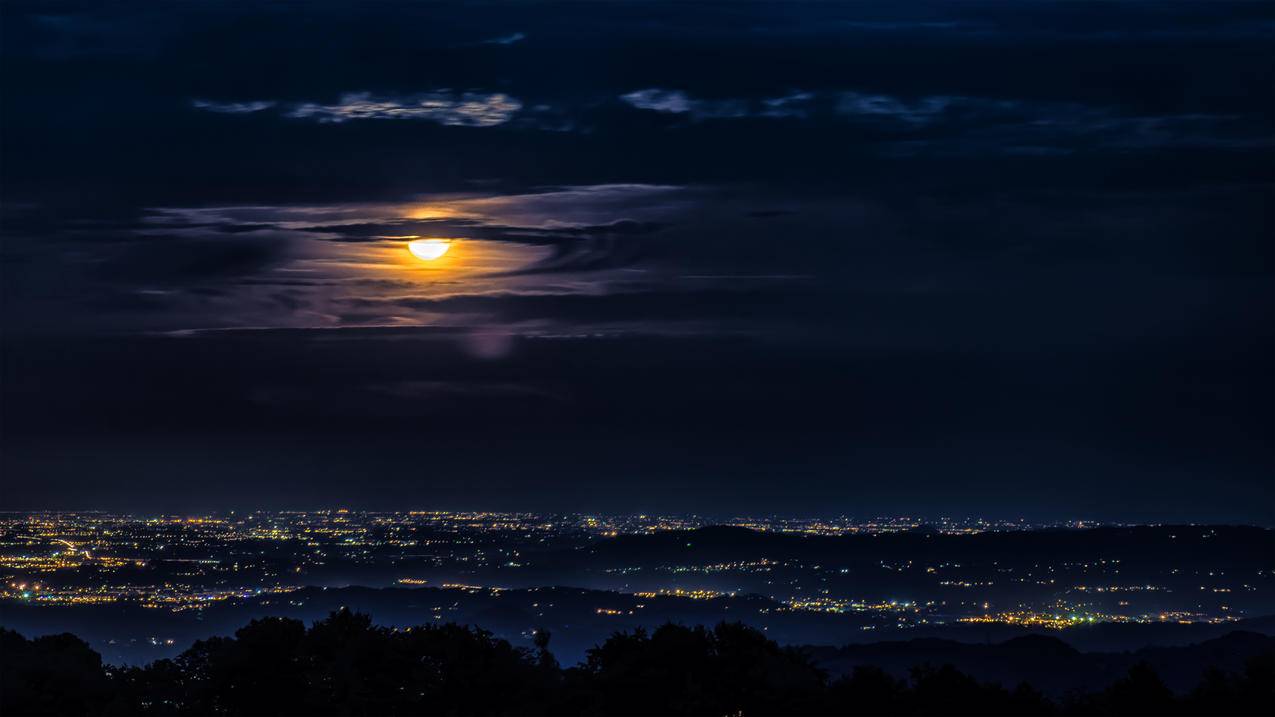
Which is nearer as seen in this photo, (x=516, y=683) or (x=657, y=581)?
(x=516, y=683)

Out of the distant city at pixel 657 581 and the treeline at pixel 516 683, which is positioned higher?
the treeline at pixel 516 683

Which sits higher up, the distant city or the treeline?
→ the treeline

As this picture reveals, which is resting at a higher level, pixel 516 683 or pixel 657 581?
pixel 516 683

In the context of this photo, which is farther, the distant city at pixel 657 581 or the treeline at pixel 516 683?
the distant city at pixel 657 581

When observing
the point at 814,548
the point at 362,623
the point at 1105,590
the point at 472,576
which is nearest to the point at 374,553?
the point at 472,576
